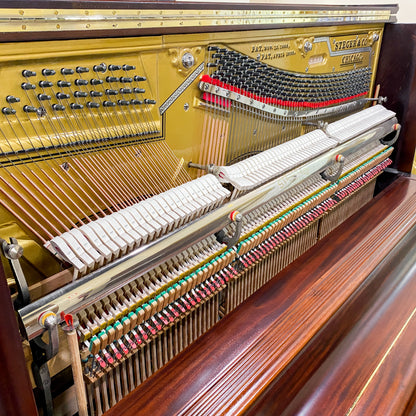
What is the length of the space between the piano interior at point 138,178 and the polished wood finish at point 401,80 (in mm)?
789

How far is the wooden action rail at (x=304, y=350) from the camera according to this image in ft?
3.99

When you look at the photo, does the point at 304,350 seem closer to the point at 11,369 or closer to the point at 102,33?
the point at 11,369

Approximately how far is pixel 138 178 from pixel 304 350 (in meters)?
0.78

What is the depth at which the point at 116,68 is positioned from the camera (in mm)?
1237

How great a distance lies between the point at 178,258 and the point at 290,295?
48cm

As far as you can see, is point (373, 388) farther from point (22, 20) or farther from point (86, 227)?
point (22, 20)

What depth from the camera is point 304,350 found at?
1421 mm

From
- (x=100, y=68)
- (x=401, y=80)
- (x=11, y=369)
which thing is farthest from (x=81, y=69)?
(x=401, y=80)

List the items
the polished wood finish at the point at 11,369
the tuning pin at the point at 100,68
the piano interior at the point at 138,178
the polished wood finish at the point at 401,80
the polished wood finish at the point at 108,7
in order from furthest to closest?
the polished wood finish at the point at 401,80
the tuning pin at the point at 100,68
the piano interior at the point at 138,178
the polished wood finish at the point at 108,7
the polished wood finish at the point at 11,369

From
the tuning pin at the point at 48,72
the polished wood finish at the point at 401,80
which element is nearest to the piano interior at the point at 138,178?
the tuning pin at the point at 48,72

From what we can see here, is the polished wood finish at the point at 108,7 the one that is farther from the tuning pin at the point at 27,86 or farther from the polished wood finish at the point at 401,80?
the polished wood finish at the point at 401,80

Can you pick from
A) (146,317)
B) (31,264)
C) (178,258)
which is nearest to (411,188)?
(178,258)

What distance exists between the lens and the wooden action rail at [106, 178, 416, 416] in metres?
1.22

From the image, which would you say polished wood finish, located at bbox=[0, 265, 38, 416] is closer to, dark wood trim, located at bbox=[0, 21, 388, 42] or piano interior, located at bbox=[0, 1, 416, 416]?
piano interior, located at bbox=[0, 1, 416, 416]
